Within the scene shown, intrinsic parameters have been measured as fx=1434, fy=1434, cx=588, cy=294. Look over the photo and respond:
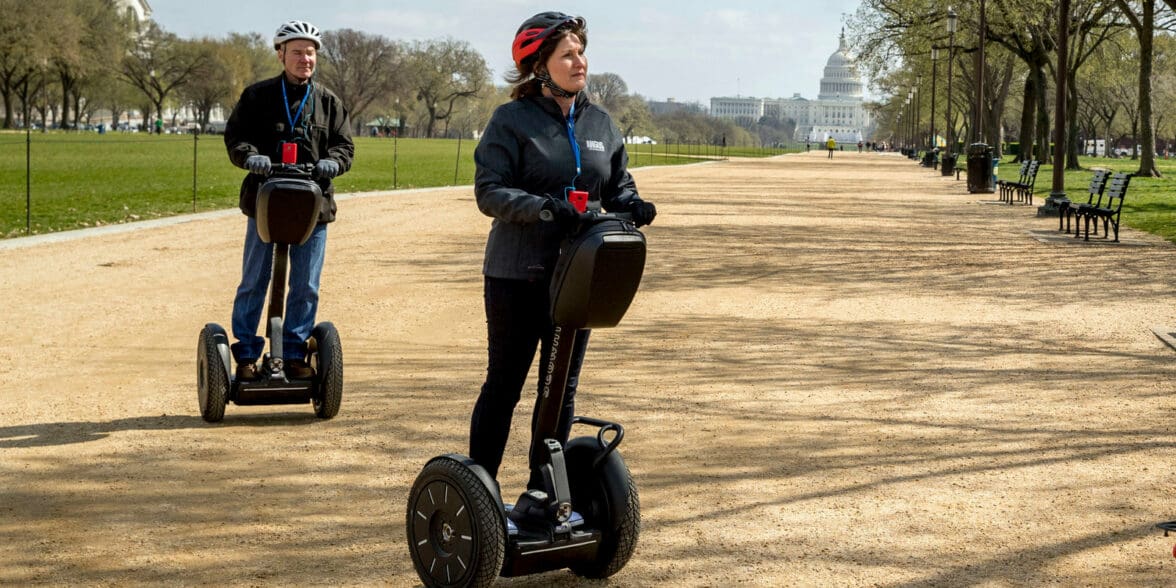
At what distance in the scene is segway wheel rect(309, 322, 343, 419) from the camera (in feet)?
22.5

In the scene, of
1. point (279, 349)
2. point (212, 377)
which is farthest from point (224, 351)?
point (279, 349)

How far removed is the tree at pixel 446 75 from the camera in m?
149

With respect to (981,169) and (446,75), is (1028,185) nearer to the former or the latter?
(981,169)

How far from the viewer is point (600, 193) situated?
430 centimetres

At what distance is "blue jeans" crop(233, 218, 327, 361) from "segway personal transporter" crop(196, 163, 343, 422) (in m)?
0.09

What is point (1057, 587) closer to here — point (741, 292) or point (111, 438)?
point (111, 438)

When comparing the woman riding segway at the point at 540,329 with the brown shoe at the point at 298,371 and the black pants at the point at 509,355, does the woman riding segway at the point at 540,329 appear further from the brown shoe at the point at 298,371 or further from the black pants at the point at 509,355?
the brown shoe at the point at 298,371

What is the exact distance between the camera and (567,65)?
4.12 metres

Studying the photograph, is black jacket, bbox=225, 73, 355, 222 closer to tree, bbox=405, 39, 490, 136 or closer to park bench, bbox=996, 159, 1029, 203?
park bench, bbox=996, 159, 1029, 203

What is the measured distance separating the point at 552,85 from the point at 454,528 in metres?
1.34

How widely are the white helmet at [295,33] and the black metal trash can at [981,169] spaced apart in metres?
30.9

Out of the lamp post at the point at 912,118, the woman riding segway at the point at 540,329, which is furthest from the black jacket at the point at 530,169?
the lamp post at the point at 912,118

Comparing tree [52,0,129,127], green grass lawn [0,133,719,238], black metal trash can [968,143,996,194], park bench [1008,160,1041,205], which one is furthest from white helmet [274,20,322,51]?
tree [52,0,129,127]

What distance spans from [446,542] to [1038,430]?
3888mm
